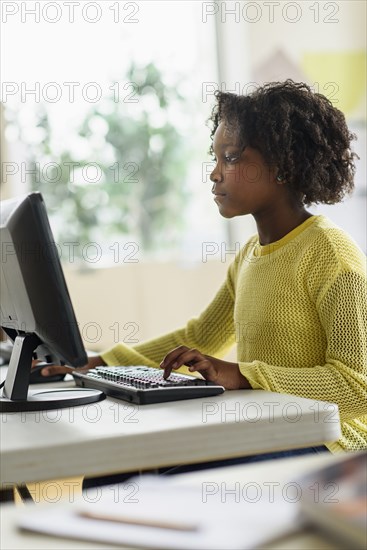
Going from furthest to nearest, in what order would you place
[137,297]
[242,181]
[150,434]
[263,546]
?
[137,297]
[242,181]
[150,434]
[263,546]

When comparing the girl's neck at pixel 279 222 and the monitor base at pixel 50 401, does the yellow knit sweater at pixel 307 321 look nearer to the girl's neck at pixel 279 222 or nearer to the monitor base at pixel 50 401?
the girl's neck at pixel 279 222

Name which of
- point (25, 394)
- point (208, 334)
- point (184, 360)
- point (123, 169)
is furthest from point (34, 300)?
point (123, 169)

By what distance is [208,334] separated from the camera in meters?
1.99

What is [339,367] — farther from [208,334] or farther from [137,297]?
[137,297]

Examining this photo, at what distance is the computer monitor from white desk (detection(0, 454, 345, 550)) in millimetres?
586

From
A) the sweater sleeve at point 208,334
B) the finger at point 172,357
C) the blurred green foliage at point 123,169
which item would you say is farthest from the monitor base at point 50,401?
the blurred green foliage at point 123,169

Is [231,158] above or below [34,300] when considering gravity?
above

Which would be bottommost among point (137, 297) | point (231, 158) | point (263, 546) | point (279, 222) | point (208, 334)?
point (137, 297)

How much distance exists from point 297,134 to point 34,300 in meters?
0.75

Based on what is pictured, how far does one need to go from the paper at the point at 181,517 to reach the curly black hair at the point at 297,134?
115 cm

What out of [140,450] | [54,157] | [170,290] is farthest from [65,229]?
[140,450]

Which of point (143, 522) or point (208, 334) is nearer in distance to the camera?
point (143, 522)

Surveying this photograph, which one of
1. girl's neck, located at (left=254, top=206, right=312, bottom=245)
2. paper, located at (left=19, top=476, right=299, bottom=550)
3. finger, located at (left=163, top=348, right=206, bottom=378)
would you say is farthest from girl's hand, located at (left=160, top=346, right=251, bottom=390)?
paper, located at (left=19, top=476, right=299, bottom=550)

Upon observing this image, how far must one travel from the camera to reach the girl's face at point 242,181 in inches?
68.2
